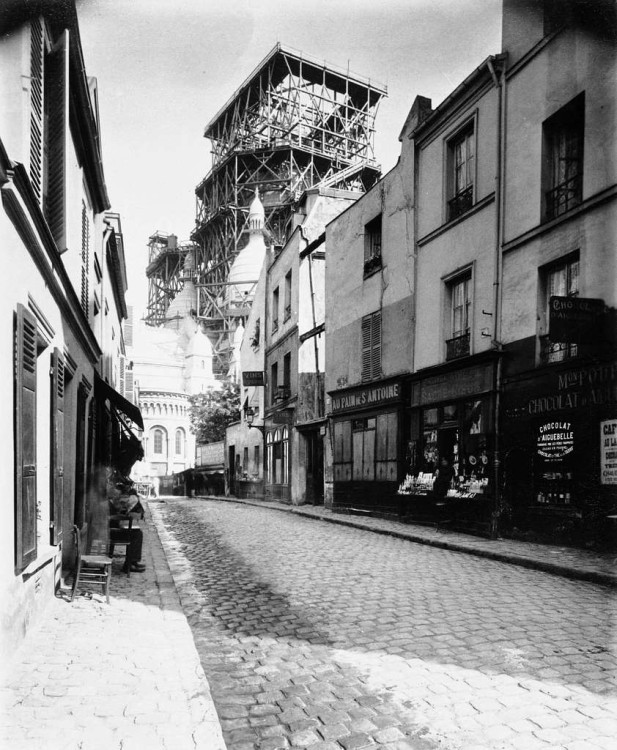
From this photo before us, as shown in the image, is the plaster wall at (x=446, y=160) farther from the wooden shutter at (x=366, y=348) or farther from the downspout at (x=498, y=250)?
the wooden shutter at (x=366, y=348)

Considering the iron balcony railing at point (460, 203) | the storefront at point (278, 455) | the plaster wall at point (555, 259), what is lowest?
the storefront at point (278, 455)

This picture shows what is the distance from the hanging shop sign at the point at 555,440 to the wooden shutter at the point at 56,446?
23.2ft

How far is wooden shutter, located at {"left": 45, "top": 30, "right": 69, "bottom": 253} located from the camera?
6.21 m

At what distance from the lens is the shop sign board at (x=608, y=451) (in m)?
8.93

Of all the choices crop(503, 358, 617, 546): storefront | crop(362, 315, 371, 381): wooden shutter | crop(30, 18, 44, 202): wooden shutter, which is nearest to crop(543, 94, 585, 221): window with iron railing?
crop(503, 358, 617, 546): storefront

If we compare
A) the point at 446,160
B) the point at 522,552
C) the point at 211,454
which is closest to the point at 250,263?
the point at 211,454

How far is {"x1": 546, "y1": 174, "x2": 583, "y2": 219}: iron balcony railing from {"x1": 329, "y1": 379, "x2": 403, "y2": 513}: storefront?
18.3 feet

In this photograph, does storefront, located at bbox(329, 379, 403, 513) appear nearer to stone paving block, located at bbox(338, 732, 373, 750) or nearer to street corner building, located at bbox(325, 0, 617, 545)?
street corner building, located at bbox(325, 0, 617, 545)

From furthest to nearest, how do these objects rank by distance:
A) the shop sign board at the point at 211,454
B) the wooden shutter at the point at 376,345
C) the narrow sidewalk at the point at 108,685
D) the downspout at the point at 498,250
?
1. the shop sign board at the point at 211,454
2. the wooden shutter at the point at 376,345
3. the downspout at the point at 498,250
4. the narrow sidewalk at the point at 108,685

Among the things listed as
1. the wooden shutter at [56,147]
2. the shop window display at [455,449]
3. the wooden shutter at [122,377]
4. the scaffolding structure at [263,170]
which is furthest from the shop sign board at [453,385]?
the scaffolding structure at [263,170]

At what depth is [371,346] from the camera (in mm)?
17062

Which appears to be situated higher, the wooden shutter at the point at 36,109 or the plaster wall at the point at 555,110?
the plaster wall at the point at 555,110

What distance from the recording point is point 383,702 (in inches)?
149

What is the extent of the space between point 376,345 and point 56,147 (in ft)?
37.0
